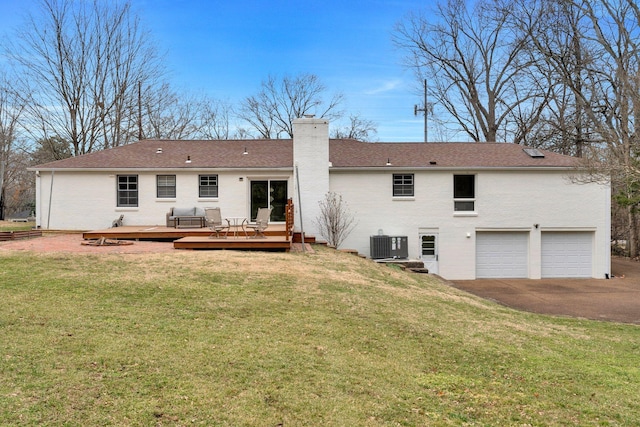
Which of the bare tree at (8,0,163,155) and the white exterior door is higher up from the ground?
the bare tree at (8,0,163,155)

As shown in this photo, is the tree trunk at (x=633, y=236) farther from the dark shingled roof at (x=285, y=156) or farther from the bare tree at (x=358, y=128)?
the bare tree at (x=358, y=128)

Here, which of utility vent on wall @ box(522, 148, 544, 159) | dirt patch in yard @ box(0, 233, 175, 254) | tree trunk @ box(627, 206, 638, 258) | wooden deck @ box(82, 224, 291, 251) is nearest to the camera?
dirt patch in yard @ box(0, 233, 175, 254)

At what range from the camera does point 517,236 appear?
56.5ft

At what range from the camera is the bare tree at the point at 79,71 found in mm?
24422

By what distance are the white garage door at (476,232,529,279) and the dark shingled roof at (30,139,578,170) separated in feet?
9.49

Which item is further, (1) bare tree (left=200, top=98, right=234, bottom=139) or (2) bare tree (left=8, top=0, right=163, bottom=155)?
(1) bare tree (left=200, top=98, right=234, bottom=139)

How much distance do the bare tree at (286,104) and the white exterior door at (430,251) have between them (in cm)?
2148

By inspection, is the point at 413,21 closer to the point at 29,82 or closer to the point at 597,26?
the point at 597,26

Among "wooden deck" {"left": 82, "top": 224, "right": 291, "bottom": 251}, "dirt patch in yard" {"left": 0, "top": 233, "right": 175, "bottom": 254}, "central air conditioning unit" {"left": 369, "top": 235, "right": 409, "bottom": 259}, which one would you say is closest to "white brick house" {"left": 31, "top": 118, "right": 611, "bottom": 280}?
"central air conditioning unit" {"left": 369, "top": 235, "right": 409, "bottom": 259}

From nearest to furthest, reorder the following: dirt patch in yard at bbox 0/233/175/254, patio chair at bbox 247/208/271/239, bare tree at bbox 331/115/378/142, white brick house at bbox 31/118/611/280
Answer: dirt patch in yard at bbox 0/233/175/254, patio chair at bbox 247/208/271/239, white brick house at bbox 31/118/611/280, bare tree at bbox 331/115/378/142

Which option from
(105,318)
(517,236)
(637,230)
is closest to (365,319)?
(105,318)

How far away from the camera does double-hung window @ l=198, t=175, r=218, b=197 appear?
16406 mm

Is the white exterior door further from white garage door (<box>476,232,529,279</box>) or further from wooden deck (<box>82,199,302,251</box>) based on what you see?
wooden deck (<box>82,199,302,251</box>)

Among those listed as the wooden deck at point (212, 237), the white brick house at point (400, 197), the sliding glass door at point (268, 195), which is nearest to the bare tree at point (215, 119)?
the white brick house at point (400, 197)
